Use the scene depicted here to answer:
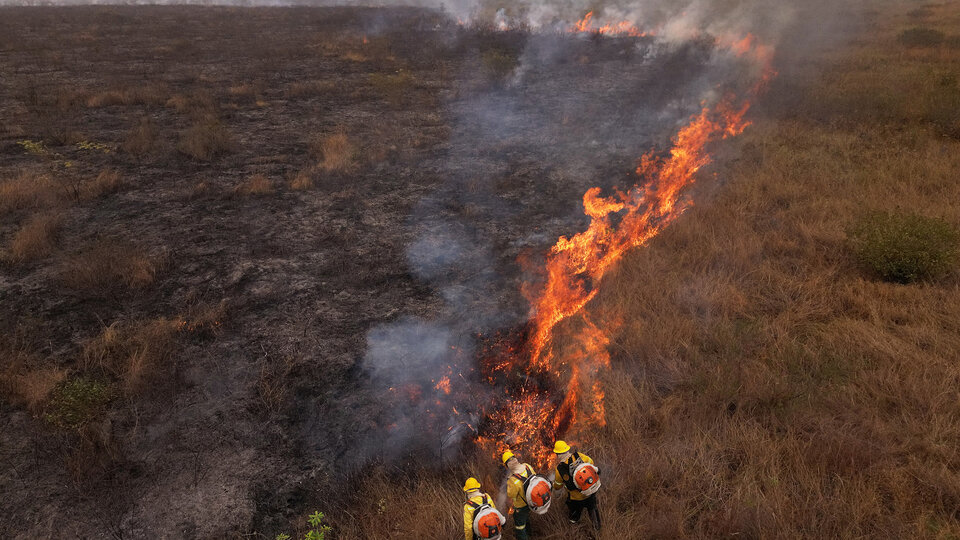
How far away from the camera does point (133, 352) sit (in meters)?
4.75

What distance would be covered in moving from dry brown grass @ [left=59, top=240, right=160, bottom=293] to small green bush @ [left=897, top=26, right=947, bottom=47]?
884 inches

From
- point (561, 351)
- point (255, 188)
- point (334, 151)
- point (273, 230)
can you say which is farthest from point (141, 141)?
point (561, 351)

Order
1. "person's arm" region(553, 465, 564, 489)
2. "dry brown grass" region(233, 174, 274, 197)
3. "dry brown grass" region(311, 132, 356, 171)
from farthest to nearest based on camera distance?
"dry brown grass" region(311, 132, 356, 171), "dry brown grass" region(233, 174, 274, 197), "person's arm" region(553, 465, 564, 489)

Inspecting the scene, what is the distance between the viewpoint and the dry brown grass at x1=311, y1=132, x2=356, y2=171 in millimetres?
9461

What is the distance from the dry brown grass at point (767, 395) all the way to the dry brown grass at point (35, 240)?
602 cm

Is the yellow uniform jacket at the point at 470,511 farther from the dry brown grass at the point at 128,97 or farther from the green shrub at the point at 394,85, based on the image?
the dry brown grass at the point at 128,97

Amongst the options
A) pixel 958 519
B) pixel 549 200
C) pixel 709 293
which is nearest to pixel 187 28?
pixel 549 200

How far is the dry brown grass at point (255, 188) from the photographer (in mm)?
8383

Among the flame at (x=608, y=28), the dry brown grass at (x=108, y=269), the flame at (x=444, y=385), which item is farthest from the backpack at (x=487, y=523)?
the flame at (x=608, y=28)

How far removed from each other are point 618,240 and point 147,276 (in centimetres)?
620

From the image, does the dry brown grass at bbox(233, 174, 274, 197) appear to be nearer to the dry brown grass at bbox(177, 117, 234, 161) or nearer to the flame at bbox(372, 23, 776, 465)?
the dry brown grass at bbox(177, 117, 234, 161)

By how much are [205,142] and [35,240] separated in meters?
4.33

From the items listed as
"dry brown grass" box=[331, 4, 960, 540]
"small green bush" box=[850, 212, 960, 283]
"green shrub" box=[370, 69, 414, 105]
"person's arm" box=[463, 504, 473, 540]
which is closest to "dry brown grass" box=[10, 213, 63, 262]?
"dry brown grass" box=[331, 4, 960, 540]

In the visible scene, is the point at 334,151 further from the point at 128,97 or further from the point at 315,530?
the point at 315,530
